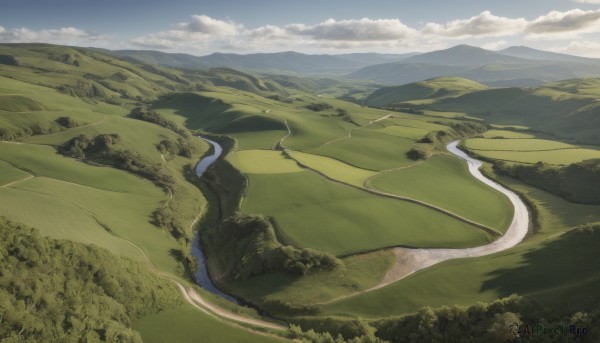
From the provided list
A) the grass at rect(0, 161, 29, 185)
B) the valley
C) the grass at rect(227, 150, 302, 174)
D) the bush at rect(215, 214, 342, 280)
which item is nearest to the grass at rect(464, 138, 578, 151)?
the valley

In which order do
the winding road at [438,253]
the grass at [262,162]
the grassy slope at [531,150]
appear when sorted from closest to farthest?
1. the winding road at [438,253]
2. the grass at [262,162]
3. the grassy slope at [531,150]

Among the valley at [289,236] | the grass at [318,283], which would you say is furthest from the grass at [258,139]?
the grass at [318,283]

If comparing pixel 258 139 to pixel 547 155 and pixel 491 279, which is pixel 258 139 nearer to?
pixel 547 155

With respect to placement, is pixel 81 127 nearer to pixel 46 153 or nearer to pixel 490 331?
pixel 46 153

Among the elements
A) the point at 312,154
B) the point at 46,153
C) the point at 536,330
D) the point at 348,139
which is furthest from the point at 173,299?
the point at 348,139

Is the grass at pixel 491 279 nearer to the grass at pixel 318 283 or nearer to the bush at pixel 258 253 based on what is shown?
the grass at pixel 318 283
